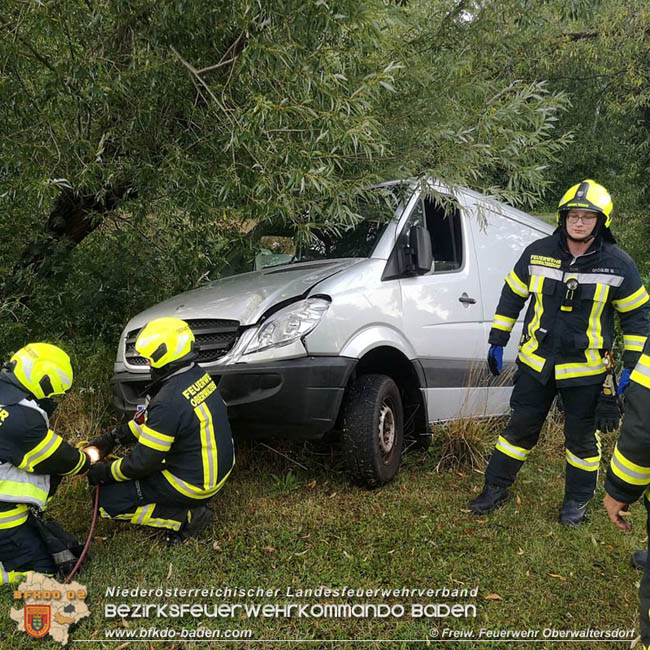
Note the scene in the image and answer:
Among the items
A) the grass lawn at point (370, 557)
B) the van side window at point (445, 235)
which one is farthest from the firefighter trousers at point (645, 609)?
the van side window at point (445, 235)

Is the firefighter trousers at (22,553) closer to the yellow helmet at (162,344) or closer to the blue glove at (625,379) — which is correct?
the yellow helmet at (162,344)

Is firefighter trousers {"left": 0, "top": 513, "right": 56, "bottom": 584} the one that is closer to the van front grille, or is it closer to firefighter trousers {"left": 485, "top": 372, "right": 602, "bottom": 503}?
the van front grille

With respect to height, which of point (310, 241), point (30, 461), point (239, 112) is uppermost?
point (239, 112)

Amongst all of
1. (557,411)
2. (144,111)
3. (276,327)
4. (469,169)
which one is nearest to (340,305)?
(276,327)

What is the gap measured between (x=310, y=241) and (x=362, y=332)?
83cm

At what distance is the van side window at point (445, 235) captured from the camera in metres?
4.56

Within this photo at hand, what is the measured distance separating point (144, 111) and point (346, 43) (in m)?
1.37

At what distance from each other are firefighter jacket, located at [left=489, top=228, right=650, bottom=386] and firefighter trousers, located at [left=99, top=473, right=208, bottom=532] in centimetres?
217

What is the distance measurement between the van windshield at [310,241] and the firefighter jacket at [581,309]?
112 centimetres

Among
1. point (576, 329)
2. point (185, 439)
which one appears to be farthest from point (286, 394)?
point (576, 329)

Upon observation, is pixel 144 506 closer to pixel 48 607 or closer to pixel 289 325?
pixel 48 607

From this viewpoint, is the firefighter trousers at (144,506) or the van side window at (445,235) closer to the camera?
the firefighter trousers at (144,506)

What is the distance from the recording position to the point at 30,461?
2.87m

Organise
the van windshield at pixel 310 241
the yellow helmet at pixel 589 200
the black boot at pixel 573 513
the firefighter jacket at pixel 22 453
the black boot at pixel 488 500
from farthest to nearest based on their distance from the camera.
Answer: the van windshield at pixel 310 241 → the black boot at pixel 488 500 → the black boot at pixel 573 513 → the yellow helmet at pixel 589 200 → the firefighter jacket at pixel 22 453
